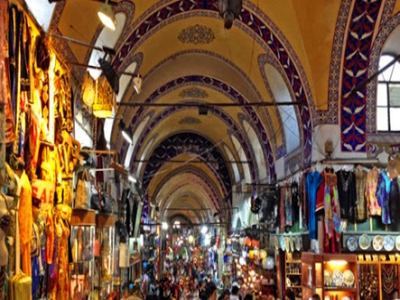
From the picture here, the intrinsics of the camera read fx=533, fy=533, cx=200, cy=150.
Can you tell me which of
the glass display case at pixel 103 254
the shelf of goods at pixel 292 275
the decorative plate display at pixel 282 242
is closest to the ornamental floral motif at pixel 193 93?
the decorative plate display at pixel 282 242

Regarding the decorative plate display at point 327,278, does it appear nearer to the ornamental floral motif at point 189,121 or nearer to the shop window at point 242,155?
the shop window at point 242,155

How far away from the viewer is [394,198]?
9023 millimetres

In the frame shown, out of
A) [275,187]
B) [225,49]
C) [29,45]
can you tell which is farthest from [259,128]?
[29,45]

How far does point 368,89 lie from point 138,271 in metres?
11.2

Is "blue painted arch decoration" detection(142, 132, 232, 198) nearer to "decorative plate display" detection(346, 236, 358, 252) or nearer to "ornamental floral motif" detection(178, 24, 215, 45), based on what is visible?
"ornamental floral motif" detection(178, 24, 215, 45)

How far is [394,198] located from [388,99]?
2020 millimetres

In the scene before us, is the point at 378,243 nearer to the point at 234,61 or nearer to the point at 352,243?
the point at 352,243

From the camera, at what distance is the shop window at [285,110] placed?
1093 cm

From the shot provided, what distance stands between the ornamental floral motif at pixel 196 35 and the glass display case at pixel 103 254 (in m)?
4.45

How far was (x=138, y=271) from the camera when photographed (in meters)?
18.0

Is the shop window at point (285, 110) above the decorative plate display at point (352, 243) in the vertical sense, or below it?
above

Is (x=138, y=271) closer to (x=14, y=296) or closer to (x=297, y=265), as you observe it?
(x=297, y=265)

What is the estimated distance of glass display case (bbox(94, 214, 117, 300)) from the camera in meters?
7.98

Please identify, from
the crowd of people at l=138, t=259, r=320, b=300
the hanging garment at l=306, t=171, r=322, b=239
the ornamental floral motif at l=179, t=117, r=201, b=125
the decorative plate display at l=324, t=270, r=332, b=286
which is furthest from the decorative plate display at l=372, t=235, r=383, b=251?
the ornamental floral motif at l=179, t=117, r=201, b=125
